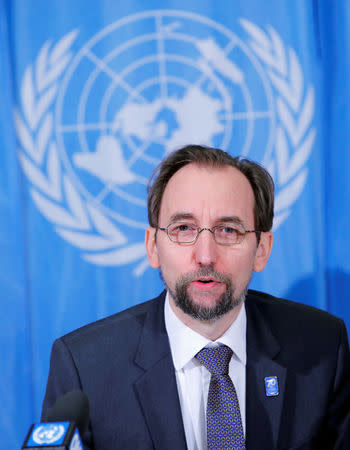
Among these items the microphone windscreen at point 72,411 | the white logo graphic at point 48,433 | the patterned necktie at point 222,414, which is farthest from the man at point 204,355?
the white logo graphic at point 48,433

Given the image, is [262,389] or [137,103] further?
[137,103]

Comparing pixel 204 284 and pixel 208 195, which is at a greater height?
pixel 208 195

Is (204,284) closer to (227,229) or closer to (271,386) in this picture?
(227,229)

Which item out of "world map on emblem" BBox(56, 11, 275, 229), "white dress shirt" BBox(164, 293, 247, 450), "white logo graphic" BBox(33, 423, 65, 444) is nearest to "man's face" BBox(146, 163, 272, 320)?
"white dress shirt" BBox(164, 293, 247, 450)

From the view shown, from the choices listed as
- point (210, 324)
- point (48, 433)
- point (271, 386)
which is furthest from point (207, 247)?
point (48, 433)

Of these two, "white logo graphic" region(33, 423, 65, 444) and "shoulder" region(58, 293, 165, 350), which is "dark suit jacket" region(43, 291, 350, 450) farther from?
"white logo graphic" region(33, 423, 65, 444)

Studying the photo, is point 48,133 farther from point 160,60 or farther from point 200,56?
point 200,56

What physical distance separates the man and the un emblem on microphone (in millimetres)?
499

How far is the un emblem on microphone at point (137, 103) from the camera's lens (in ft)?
7.25

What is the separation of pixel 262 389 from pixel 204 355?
23 cm

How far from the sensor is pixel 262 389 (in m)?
1.58

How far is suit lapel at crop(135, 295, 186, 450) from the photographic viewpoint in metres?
1.46

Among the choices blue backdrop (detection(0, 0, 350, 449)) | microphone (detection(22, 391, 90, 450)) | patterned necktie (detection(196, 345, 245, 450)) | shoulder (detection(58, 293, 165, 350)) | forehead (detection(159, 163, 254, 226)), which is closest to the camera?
microphone (detection(22, 391, 90, 450))

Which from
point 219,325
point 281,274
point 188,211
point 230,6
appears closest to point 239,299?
point 219,325
